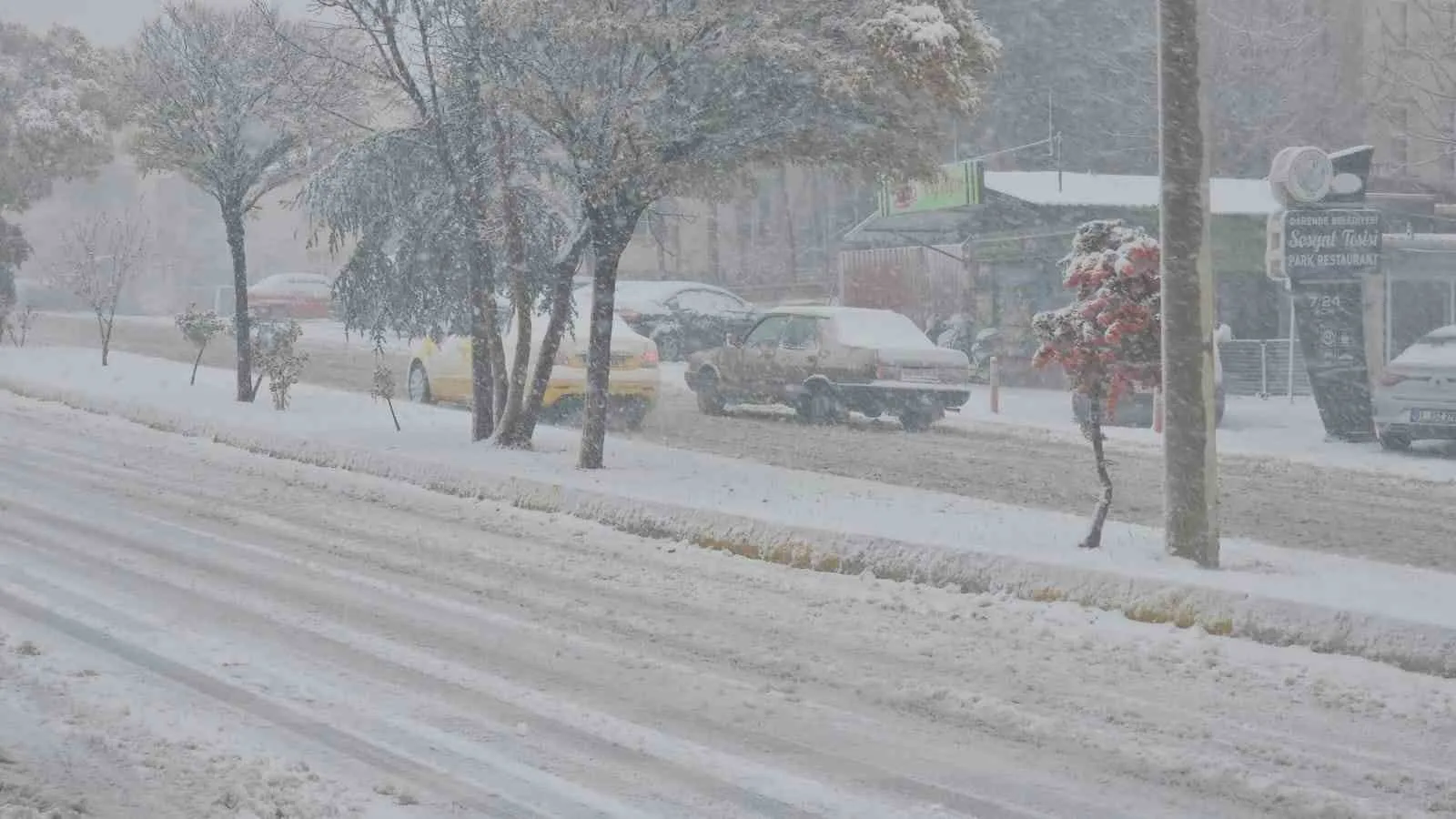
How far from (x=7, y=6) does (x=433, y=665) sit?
33.2 meters

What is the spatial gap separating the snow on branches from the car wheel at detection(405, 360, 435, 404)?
13.6 metres

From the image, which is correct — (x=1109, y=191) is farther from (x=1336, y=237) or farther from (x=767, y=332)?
(x=767, y=332)

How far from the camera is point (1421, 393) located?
17922 mm

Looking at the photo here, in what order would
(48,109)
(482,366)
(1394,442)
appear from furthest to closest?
(48,109), (1394,442), (482,366)

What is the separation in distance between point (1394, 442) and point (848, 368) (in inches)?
255

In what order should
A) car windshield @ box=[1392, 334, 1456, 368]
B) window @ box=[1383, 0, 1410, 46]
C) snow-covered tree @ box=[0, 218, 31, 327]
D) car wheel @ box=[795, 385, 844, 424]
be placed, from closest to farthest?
car windshield @ box=[1392, 334, 1456, 368] < car wheel @ box=[795, 385, 844, 424] < snow-covered tree @ box=[0, 218, 31, 327] < window @ box=[1383, 0, 1410, 46]

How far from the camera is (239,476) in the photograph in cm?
1484

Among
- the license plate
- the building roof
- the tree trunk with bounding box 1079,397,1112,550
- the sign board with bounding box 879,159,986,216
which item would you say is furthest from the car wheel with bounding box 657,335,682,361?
the tree trunk with bounding box 1079,397,1112,550

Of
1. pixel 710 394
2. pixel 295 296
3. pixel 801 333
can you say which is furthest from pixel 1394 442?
pixel 295 296

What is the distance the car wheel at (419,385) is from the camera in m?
22.4

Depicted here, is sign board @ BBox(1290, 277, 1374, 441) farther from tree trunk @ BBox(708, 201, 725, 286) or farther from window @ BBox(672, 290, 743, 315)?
tree trunk @ BBox(708, 201, 725, 286)

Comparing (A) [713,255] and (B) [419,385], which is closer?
(B) [419,385]

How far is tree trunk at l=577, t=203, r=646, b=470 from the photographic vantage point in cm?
1438

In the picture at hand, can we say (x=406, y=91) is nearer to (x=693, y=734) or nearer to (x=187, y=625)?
(x=187, y=625)
